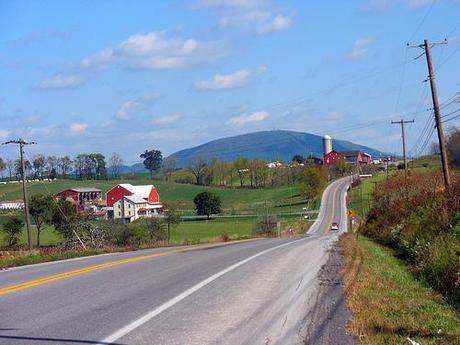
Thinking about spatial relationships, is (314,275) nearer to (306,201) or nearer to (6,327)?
(6,327)

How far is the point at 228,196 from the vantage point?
13638cm

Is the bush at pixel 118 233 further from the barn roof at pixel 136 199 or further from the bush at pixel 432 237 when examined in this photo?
the barn roof at pixel 136 199

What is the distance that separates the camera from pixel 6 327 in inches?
343

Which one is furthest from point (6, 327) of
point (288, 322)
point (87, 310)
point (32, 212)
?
point (32, 212)

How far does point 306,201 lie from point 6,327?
389ft

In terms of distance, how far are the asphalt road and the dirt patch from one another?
0.17 m

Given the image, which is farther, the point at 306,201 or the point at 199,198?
the point at 306,201

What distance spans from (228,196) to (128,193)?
2624cm

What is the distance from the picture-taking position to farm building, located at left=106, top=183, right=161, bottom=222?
368 feet

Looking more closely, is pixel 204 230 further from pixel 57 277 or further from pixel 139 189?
pixel 57 277

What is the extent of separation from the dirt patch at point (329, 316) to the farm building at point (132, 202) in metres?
95.4

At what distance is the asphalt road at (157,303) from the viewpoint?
8.34m

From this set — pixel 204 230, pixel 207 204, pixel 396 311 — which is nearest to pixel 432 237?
pixel 396 311

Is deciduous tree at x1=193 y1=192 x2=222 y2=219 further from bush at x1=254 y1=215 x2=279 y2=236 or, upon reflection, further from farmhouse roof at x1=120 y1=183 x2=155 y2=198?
bush at x1=254 y1=215 x2=279 y2=236
